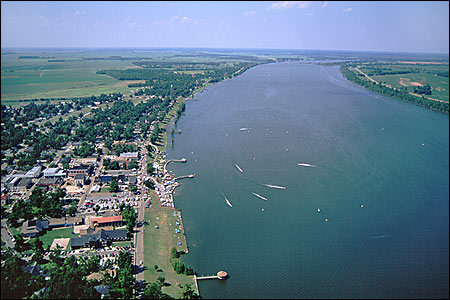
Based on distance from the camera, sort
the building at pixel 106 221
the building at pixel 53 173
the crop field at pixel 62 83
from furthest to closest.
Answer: the crop field at pixel 62 83 < the building at pixel 53 173 < the building at pixel 106 221

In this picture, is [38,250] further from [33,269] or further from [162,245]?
[162,245]

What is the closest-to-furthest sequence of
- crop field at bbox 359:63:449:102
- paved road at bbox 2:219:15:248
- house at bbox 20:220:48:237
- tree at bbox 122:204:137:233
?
1. paved road at bbox 2:219:15:248
2. crop field at bbox 359:63:449:102
3. house at bbox 20:220:48:237
4. tree at bbox 122:204:137:233

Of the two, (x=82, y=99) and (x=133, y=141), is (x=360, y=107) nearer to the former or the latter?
(x=133, y=141)

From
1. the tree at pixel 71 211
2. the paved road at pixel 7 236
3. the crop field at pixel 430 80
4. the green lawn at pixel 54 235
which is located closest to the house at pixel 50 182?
the paved road at pixel 7 236

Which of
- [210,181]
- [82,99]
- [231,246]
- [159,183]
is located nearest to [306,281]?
[231,246]

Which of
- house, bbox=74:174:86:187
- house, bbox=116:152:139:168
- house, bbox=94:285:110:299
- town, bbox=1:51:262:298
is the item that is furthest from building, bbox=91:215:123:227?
house, bbox=116:152:139:168

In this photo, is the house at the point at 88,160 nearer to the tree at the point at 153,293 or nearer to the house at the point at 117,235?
the house at the point at 117,235

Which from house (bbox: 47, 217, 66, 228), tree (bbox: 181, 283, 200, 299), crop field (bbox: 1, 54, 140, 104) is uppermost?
crop field (bbox: 1, 54, 140, 104)

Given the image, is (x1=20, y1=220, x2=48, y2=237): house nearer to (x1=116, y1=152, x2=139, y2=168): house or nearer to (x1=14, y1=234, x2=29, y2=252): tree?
(x1=14, y1=234, x2=29, y2=252): tree
